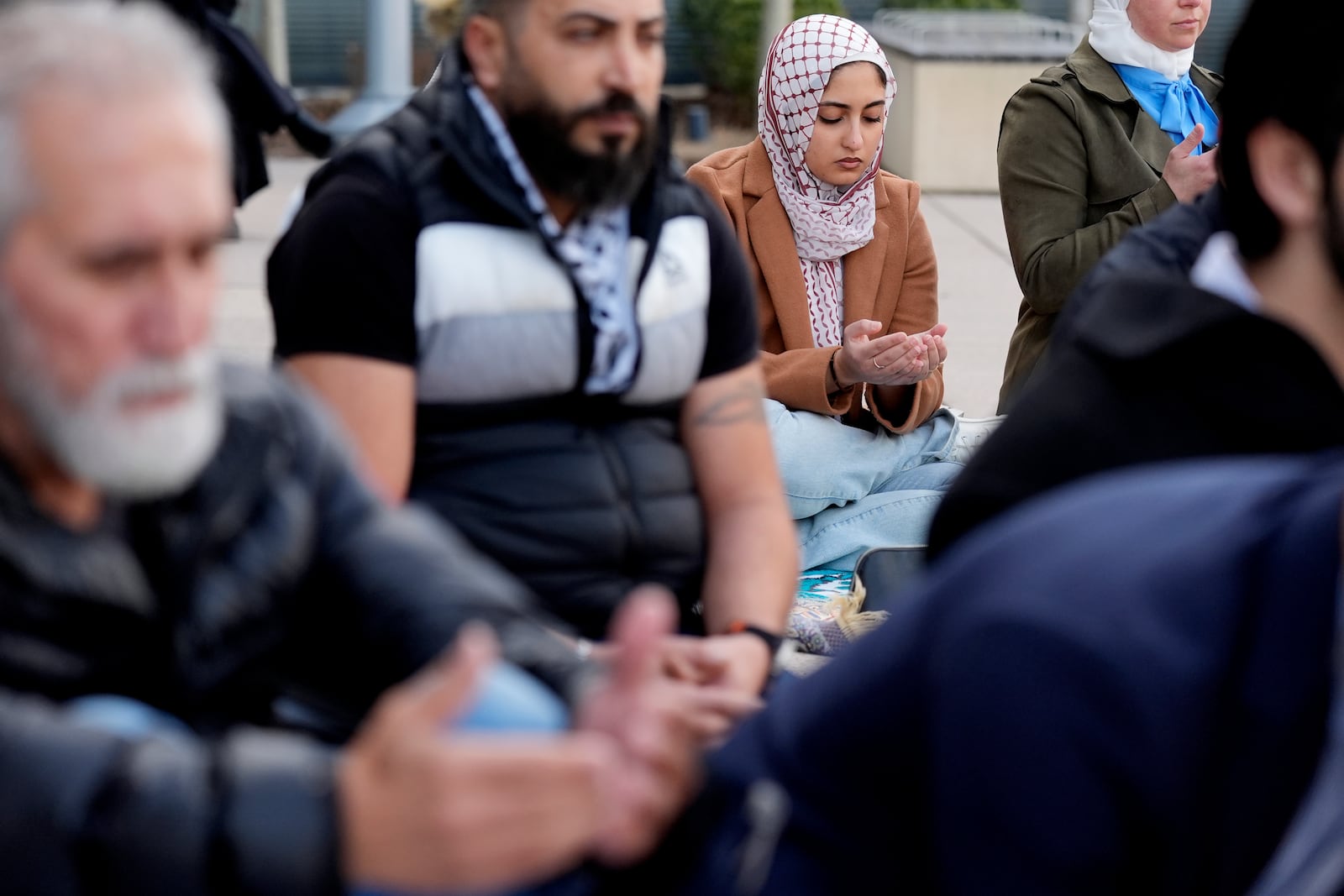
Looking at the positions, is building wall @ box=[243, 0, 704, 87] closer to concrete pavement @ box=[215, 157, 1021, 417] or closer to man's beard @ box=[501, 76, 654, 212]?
concrete pavement @ box=[215, 157, 1021, 417]

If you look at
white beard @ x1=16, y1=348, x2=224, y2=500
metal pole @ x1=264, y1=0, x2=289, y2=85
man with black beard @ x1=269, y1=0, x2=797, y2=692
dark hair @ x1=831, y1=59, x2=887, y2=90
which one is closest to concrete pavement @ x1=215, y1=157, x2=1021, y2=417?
dark hair @ x1=831, y1=59, x2=887, y2=90

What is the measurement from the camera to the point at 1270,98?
213 centimetres

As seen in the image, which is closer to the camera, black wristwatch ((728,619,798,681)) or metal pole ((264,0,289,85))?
black wristwatch ((728,619,798,681))

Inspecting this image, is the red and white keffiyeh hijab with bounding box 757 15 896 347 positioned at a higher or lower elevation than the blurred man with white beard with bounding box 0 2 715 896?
lower

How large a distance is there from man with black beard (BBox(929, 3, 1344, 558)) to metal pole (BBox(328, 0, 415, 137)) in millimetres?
8777

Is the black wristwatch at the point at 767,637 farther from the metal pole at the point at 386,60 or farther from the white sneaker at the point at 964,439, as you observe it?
the metal pole at the point at 386,60

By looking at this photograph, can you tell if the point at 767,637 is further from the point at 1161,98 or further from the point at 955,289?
the point at 955,289

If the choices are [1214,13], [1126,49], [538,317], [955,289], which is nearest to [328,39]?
[1214,13]

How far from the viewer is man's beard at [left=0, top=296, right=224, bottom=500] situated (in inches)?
62.2

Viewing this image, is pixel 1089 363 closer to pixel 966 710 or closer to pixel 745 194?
pixel 966 710

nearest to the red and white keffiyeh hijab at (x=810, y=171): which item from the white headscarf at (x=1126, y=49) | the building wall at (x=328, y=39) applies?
the white headscarf at (x=1126, y=49)

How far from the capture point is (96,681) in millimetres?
1700

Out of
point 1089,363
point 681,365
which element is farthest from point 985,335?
point 1089,363

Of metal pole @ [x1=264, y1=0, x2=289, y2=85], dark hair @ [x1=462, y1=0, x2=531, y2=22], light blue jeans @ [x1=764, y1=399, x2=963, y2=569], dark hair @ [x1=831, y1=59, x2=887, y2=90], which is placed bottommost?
metal pole @ [x1=264, y1=0, x2=289, y2=85]
